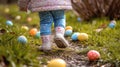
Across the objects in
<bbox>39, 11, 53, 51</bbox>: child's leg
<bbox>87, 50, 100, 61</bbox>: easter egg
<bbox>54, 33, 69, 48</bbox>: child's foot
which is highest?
<bbox>39, 11, 53, 51</bbox>: child's leg

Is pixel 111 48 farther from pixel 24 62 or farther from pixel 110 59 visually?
pixel 24 62

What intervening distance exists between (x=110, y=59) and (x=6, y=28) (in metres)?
1.90

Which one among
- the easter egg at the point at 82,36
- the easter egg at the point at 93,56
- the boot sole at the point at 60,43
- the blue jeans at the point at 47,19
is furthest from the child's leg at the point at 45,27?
the easter egg at the point at 82,36

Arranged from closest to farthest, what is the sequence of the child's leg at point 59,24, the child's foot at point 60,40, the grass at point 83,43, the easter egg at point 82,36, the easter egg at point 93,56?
1. the grass at point 83,43
2. the easter egg at point 93,56
3. the child's foot at point 60,40
4. the child's leg at point 59,24
5. the easter egg at point 82,36

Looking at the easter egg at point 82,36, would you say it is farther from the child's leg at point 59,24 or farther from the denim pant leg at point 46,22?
the denim pant leg at point 46,22

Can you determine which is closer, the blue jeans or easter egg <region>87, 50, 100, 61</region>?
easter egg <region>87, 50, 100, 61</region>

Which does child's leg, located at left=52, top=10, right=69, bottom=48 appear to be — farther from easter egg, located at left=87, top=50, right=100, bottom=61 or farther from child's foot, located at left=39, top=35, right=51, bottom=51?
easter egg, located at left=87, top=50, right=100, bottom=61

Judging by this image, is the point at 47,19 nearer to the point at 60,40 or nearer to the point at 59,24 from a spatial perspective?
the point at 59,24

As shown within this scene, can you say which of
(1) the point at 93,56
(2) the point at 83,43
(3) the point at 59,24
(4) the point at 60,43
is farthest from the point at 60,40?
(2) the point at 83,43

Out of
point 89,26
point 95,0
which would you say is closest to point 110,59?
point 89,26

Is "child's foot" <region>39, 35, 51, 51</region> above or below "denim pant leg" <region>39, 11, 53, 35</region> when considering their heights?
below

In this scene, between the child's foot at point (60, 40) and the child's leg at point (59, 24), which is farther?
the child's leg at point (59, 24)

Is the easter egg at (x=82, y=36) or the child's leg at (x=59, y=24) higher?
the easter egg at (x=82, y=36)

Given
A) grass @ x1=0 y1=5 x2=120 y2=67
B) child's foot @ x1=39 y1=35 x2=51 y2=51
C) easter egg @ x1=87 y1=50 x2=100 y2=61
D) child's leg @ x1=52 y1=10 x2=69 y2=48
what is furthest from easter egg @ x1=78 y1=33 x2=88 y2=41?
easter egg @ x1=87 y1=50 x2=100 y2=61
